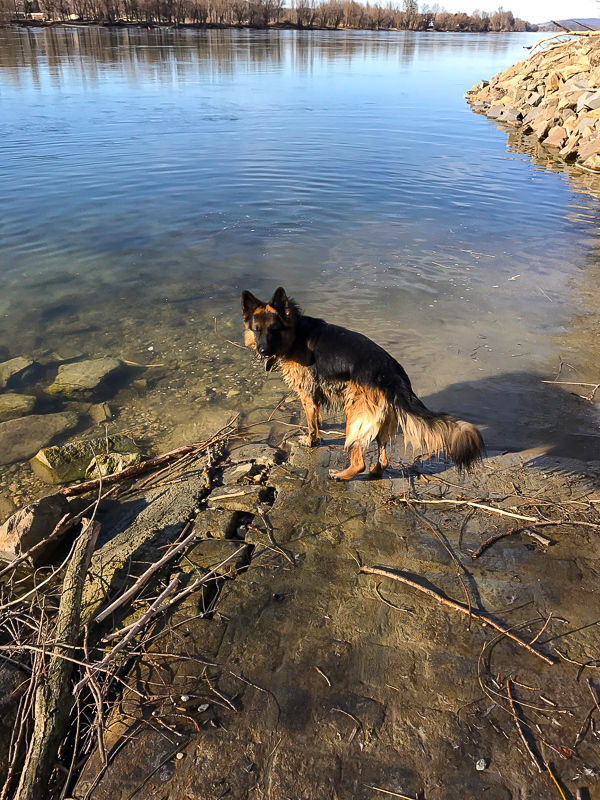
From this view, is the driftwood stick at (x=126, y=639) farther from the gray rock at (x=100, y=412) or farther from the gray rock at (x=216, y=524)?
the gray rock at (x=100, y=412)

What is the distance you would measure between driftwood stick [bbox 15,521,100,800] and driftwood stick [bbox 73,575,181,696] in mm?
113

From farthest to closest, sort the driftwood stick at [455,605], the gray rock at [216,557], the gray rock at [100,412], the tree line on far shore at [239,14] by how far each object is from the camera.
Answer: the tree line on far shore at [239,14] → the gray rock at [100,412] → the gray rock at [216,557] → the driftwood stick at [455,605]

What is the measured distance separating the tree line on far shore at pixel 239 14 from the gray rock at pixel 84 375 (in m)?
84.0

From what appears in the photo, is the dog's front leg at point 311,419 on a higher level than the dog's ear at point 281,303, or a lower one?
lower

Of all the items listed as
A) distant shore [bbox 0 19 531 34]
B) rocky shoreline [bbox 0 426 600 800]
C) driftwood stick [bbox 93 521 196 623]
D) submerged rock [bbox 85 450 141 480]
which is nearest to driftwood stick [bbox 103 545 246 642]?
rocky shoreline [bbox 0 426 600 800]

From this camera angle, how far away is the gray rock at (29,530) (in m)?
4.34

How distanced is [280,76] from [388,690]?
45627mm

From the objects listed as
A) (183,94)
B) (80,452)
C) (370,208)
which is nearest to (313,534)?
(80,452)

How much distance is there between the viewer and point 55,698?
2.82 m

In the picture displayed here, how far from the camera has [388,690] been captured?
285cm

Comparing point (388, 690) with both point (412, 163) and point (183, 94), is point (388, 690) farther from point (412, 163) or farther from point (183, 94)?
point (183, 94)

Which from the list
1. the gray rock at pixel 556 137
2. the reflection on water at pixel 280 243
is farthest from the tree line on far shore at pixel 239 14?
the gray rock at pixel 556 137

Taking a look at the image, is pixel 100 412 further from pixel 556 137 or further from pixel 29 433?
pixel 556 137

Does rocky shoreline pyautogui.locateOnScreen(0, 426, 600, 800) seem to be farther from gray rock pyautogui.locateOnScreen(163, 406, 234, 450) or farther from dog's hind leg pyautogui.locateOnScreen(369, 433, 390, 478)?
gray rock pyautogui.locateOnScreen(163, 406, 234, 450)
